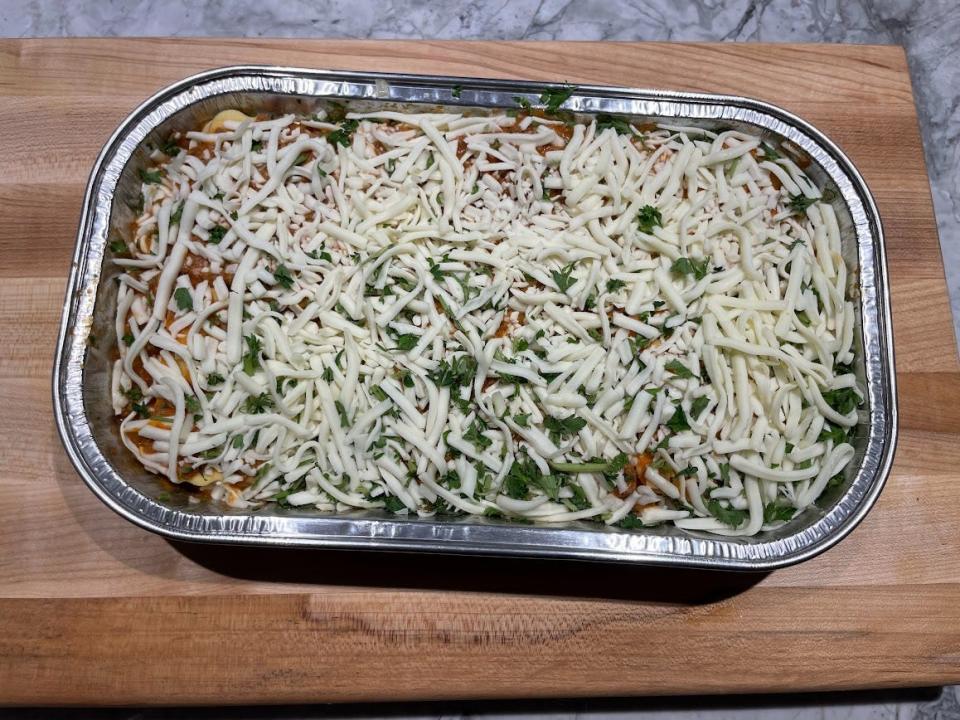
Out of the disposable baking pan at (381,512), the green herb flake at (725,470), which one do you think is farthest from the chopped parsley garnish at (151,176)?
the green herb flake at (725,470)

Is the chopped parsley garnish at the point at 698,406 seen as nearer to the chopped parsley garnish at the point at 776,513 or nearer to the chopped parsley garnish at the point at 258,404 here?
the chopped parsley garnish at the point at 776,513

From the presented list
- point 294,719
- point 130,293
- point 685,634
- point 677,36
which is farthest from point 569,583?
point 677,36

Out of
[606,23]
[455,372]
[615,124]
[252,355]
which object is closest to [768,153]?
[615,124]

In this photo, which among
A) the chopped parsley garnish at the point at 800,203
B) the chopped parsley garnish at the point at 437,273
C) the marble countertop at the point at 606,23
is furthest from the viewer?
A: the marble countertop at the point at 606,23

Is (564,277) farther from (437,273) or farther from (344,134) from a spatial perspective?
(344,134)

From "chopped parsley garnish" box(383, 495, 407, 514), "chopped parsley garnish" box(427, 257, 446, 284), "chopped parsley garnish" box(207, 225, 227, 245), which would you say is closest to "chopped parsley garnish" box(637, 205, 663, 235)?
"chopped parsley garnish" box(427, 257, 446, 284)

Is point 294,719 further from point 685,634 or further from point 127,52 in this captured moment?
point 127,52
